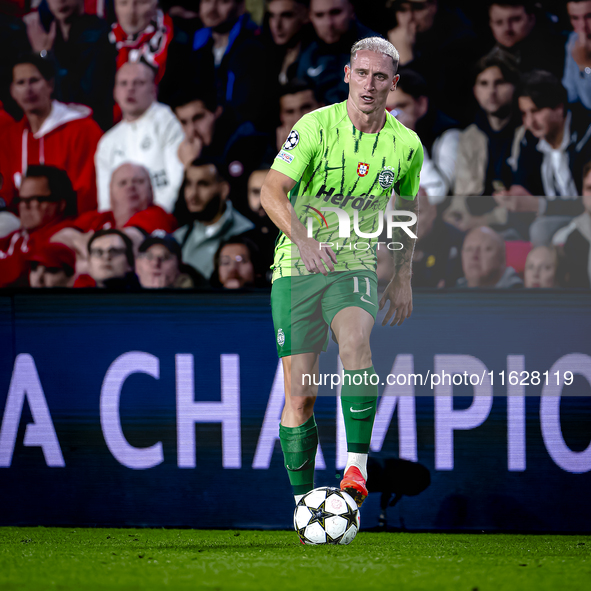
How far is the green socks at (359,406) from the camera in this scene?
9.87ft

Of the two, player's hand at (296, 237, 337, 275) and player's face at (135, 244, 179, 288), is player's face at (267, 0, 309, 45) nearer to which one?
player's face at (135, 244, 179, 288)

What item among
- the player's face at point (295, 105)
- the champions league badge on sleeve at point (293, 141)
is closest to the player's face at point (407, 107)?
the player's face at point (295, 105)

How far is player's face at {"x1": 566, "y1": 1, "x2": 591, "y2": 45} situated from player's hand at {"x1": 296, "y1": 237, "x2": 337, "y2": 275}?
109 inches

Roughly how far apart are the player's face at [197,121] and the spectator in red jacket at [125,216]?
0.40m

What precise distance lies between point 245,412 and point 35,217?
199 cm

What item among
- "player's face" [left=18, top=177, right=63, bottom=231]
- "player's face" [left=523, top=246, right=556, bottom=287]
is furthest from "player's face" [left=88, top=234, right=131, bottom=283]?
"player's face" [left=523, top=246, right=556, bottom=287]

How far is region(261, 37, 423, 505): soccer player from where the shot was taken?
314 cm

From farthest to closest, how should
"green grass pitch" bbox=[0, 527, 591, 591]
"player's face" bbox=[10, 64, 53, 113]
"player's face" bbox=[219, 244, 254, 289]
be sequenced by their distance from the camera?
"player's face" bbox=[10, 64, 53, 113] → "player's face" bbox=[219, 244, 254, 289] → "green grass pitch" bbox=[0, 527, 591, 591]

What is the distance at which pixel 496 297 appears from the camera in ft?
12.8

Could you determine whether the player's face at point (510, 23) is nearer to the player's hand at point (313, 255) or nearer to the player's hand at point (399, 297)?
the player's hand at point (399, 297)

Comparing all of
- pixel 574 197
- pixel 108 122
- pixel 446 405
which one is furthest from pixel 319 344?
pixel 108 122

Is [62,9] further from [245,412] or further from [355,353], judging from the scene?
[355,353]

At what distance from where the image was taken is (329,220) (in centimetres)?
332

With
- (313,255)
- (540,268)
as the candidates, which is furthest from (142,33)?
(540,268)
